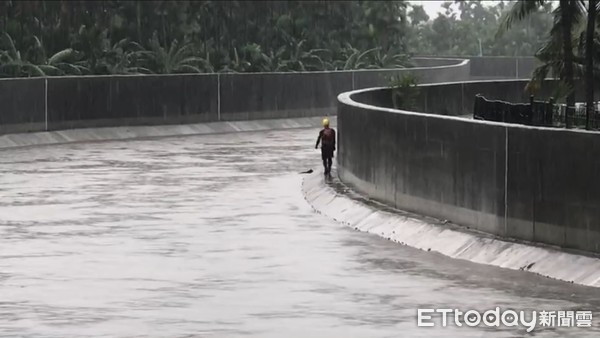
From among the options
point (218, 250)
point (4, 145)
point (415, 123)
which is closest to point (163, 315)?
point (218, 250)

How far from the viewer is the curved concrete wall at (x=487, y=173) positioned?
19359 mm

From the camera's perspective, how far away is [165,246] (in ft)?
74.2

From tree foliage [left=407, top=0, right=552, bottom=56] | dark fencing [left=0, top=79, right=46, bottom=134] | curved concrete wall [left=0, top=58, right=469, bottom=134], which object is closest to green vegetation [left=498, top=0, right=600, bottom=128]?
curved concrete wall [left=0, top=58, right=469, bottom=134]

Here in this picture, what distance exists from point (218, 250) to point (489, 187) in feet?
11.3

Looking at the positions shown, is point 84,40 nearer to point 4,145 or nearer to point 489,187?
point 4,145

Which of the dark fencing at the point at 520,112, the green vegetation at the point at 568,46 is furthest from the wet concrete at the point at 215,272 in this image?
the green vegetation at the point at 568,46

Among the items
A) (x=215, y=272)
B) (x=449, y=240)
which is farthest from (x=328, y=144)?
(x=215, y=272)

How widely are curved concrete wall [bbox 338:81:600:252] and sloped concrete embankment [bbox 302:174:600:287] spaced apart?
177 millimetres

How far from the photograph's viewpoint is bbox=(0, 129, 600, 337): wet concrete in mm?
16125

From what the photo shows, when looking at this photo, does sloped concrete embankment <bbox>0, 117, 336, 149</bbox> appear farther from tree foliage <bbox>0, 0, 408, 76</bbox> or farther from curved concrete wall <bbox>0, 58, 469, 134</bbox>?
tree foliage <bbox>0, 0, 408, 76</bbox>

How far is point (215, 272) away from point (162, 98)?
28.5 metres

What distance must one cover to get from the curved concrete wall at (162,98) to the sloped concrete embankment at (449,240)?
626 inches

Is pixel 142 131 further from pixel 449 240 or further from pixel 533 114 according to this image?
pixel 449 240

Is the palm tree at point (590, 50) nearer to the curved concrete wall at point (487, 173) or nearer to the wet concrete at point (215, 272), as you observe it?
the wet concrete at point (215, 272)
